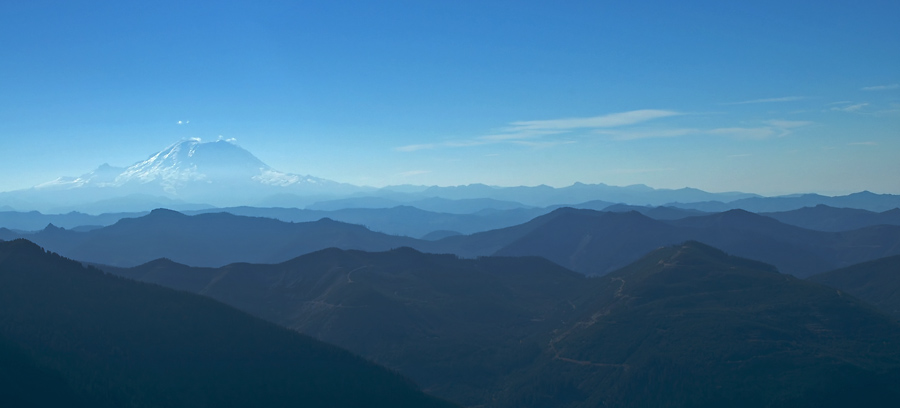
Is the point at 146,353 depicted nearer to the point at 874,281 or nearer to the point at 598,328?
the point at 598,328

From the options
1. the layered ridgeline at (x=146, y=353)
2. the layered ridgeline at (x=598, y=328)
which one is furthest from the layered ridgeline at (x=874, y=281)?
the layered ridgeline at (x=146, y=353)

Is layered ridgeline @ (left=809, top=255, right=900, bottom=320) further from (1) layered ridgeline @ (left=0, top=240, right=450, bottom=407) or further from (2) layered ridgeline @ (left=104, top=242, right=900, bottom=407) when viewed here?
(1) layered ridgeline @ (left=0, top=240, right=450, bottom=407)

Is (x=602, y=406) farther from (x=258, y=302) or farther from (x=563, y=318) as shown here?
(x=258, y=302)

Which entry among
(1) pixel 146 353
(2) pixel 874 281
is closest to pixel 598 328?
(1) pixel 146 353

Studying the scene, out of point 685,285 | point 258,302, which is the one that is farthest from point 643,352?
point 258,302

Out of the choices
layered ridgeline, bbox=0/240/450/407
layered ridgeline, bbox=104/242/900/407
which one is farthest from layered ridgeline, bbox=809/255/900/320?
layered ridgeline, bbox=0/240/450/407

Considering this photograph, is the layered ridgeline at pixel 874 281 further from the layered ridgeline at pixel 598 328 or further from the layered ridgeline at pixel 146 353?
the layered ridgeline at pixel 146 353
